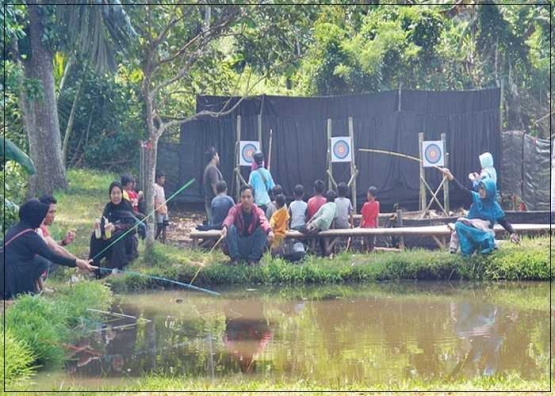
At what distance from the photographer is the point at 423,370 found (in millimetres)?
7270

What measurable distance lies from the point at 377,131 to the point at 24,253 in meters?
10.3

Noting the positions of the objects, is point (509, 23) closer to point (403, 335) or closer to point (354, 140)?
point (354, 140)

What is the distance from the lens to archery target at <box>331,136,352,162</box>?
58.0 feet

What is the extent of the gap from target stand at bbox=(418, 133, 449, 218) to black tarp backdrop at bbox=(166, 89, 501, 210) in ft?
2.24

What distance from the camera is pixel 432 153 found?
686 inches

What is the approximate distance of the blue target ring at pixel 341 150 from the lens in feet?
58.1

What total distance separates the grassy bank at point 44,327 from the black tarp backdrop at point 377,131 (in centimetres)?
899

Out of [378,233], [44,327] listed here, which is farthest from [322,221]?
[44,327]

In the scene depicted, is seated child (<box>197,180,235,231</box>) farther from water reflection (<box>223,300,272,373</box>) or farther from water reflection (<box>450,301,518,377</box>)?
water reflection (<box>450,301,518,377</box>)

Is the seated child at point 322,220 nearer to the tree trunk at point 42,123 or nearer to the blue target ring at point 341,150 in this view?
the blue target ring at point 341,150

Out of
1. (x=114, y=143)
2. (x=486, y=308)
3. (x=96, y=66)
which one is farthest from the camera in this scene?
(x=114, y=143)

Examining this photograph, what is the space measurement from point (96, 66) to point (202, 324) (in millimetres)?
5066

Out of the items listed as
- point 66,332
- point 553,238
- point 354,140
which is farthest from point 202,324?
point 354,140

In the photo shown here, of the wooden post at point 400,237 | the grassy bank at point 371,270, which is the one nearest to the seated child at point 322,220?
the wooden post at point 400,237
